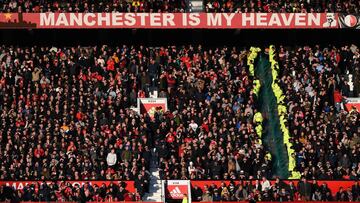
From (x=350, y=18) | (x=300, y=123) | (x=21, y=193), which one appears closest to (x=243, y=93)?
(x=300, y=123)

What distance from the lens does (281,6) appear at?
2233 inches

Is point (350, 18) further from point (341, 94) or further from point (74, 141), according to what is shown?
point (74, 141)

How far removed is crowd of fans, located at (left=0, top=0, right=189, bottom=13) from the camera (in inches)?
2173

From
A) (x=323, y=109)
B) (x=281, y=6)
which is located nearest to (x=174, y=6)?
(x=281, y=6)

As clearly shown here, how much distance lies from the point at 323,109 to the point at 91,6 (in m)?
10.7

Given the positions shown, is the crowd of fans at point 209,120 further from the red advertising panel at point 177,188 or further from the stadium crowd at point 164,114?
the red advertising panel at point 177,188

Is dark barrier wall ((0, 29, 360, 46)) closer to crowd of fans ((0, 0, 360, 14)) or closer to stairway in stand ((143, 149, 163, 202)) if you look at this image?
crowd of fans ((0, 0, 360, 14))

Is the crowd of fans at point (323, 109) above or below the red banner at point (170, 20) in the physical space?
below

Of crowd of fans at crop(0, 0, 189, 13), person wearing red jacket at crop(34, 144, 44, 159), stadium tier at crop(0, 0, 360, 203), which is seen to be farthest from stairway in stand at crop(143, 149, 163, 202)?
crowd of fans at crop(0, 0, 189, 13)

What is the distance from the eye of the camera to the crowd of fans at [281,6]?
5616 centimetres

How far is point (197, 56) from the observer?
55156 millimetres

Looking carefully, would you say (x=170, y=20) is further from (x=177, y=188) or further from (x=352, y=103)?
(x=177, y=188)

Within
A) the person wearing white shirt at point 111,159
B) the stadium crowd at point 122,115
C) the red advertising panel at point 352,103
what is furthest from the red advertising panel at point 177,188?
the red advertising panel at point 352,103

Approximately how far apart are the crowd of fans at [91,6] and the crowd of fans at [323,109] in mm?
5241
